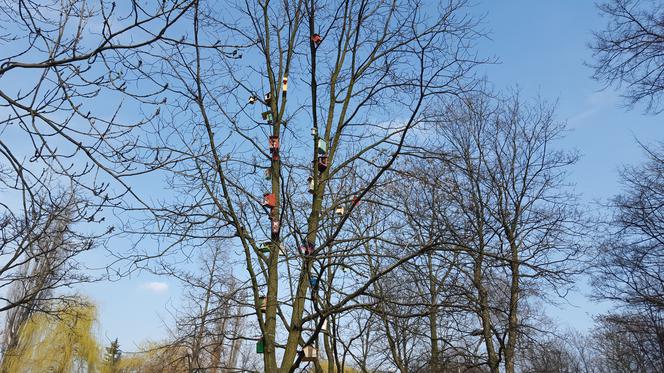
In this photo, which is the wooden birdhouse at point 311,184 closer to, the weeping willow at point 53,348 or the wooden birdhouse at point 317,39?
the wooden birdhouse at point 317,39

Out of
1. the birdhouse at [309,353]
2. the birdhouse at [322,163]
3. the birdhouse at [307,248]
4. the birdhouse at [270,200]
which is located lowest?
the birdhouse at [309,353]

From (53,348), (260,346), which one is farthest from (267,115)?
(53,348)

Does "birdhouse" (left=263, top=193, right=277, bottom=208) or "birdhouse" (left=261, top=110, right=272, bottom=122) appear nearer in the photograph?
"birdhouse" (left=263, top=193, right=277, bottom=208)

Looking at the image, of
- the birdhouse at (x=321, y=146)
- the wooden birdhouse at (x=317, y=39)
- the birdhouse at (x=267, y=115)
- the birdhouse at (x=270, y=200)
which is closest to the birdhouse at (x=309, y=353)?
the birdhouse at (x=270, y=200)

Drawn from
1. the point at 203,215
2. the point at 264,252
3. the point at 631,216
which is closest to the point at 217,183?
the point at 203,215

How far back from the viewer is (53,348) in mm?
22594

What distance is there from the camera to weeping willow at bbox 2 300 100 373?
2073 cm

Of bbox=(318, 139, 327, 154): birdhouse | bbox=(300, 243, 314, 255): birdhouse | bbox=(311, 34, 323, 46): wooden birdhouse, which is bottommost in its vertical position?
bbox=(300, 243, 314, 255): birdhouse

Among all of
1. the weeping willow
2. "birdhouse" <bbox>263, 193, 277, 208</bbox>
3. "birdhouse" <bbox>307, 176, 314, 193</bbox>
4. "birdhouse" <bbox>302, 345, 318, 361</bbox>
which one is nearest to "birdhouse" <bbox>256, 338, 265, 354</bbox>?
"birdhouse" <bbox>302, 345, 318, 361</bbox>

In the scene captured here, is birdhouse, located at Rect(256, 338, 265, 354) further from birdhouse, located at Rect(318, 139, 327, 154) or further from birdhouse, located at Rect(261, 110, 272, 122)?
birdhouse, located at Rect(261, 110, 272, 122)

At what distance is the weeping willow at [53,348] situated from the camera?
20.7 m

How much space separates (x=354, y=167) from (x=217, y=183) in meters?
1.65

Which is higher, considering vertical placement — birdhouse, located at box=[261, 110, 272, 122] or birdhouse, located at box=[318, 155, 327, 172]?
birdhouse, located at box=[261, 110, 272, 122]

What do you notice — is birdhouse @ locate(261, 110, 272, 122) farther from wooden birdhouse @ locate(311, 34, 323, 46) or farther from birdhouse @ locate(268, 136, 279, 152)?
wooden birdhouse @ locate(311, 34, 323, 46)
